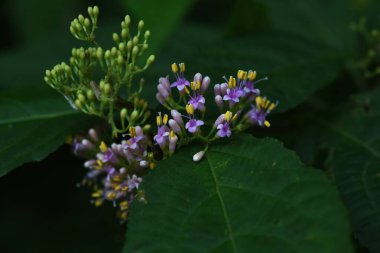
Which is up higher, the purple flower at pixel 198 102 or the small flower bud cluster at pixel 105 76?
the small flower bud cluster at pixel 105 76

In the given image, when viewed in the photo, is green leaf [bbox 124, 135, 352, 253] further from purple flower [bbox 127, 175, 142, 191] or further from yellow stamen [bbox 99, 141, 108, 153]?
yellow stamen [bbox 99, 141, 108, 153]

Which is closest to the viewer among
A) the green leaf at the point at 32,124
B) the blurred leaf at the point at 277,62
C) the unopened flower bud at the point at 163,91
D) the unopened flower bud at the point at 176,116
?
the unopened flower bud at the point at 176,116

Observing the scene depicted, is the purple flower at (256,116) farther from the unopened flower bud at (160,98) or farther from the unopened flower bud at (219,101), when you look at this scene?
the unopened flower bud at (160,98)

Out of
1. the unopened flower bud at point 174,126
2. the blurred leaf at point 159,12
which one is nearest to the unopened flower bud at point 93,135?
the unopened flower bud at point 174,126

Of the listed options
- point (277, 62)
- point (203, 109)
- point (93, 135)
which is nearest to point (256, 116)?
point (203, 109)

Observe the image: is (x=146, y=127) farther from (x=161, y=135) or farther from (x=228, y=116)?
(x=228, y=116)

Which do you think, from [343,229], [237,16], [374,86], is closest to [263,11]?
[237,16]
